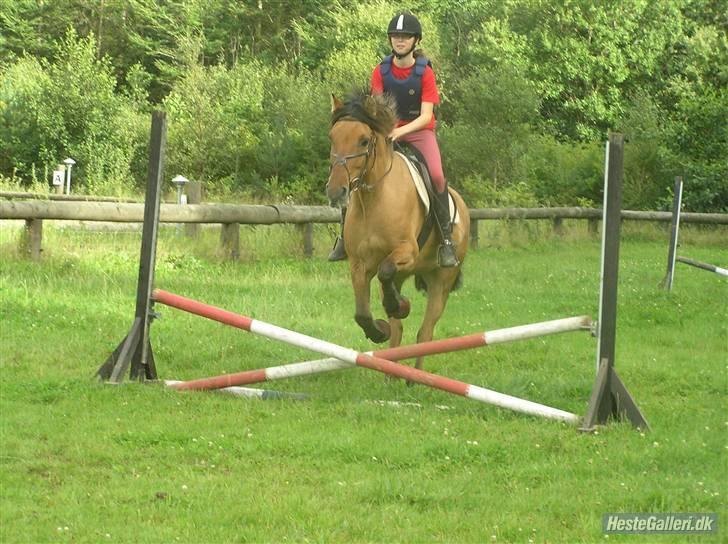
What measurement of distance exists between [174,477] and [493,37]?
56.9 metres

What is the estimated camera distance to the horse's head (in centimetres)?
866

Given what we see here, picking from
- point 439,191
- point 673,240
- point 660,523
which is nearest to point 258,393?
point 439,191

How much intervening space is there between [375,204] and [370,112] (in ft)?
2.57

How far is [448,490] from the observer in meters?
6.29

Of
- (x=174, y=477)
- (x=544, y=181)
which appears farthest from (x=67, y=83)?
(x=174, y=477)

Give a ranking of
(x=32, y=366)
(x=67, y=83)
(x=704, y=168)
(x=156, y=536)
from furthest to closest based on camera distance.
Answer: (x=67, y=83), (x=704, y=168), (x=32, y=366), (x=156, y=536)

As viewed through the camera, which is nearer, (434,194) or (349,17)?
(434,194)

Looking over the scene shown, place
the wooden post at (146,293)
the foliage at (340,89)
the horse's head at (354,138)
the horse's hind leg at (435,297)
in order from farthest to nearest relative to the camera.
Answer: the foliage at (340,89)
the horse's hind leg at (435,297)
the wooden post at (146,293)
the horse's head at (354,138)

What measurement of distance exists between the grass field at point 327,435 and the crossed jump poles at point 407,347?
0.18m

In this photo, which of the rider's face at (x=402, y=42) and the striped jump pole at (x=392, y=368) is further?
the rider's face at (x=402, y=42)

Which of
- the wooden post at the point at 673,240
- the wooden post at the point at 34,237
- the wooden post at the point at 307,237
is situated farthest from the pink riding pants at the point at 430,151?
the wooden post at the point at 307,237

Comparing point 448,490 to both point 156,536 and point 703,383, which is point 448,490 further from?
point 703,383

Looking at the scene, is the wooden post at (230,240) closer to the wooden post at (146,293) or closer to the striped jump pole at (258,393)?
the wooden post at (146,293)

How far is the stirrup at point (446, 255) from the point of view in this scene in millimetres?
10656
